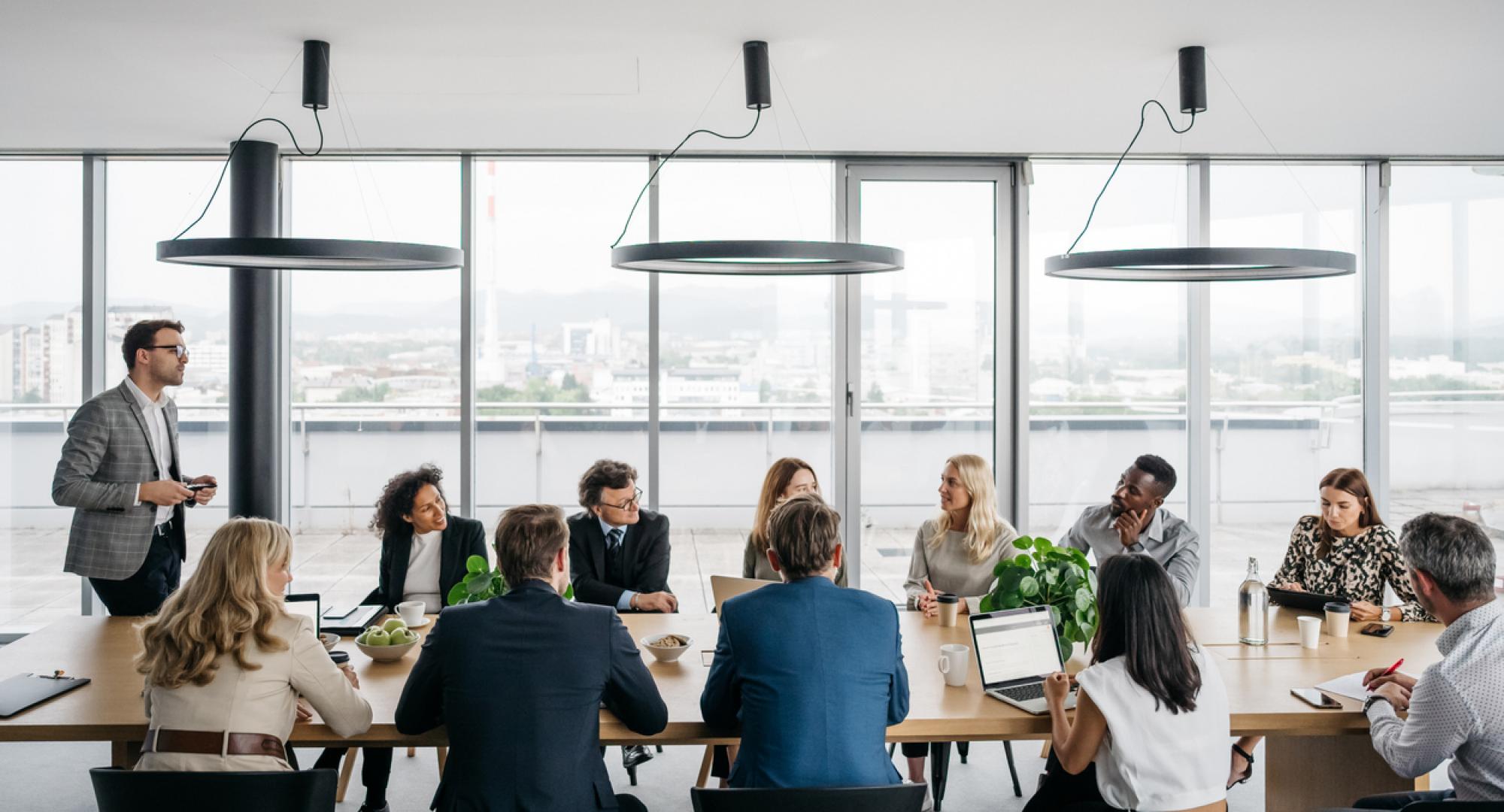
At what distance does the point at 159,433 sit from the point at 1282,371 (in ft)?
17.6

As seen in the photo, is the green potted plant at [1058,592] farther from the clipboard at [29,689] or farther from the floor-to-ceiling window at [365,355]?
the floor-to-ceiling window at [365,355]

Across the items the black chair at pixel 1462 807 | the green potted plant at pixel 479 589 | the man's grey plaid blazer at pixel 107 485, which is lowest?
the black chair at pixel 1462 807

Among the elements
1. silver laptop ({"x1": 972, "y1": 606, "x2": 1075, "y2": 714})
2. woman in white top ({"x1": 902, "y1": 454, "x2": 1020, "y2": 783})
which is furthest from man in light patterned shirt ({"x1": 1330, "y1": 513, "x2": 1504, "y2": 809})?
woman in white top ({"x1": 902, "y1": 454, "x2": 1020, "y2": 783})

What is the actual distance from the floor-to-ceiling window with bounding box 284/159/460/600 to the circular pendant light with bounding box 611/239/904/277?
268cm

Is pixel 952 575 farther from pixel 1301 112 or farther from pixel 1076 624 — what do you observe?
pixel 1301 112

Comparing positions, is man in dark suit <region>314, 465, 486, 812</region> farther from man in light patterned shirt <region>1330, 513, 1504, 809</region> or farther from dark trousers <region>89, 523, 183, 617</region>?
man in light patterned shirt <region>1330, 513, 1504, 809</region>

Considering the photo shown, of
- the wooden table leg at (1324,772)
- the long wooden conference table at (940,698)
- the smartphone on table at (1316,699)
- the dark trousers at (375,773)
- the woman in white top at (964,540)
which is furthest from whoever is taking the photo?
the woman in white top at (964,540)

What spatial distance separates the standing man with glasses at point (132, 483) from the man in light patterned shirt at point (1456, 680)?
3.72 m

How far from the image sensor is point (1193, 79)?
367 cm

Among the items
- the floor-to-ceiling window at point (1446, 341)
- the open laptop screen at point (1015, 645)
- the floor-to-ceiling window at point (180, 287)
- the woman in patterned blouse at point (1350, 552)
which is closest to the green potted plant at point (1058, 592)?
the open laptop screen at point (1015, 645)

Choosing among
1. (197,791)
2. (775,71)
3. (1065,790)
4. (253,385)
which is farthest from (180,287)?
(1065,790)

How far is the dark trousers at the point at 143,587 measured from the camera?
13.3ft

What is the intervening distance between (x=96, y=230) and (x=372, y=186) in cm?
141

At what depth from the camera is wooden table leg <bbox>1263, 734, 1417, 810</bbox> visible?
122 inches
